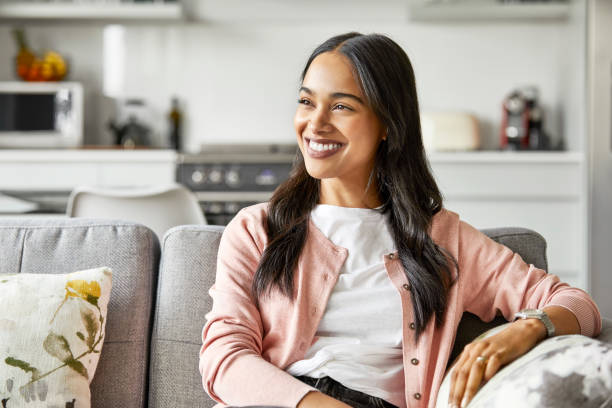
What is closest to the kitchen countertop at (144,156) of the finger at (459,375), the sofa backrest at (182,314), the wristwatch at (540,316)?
the sofa backrest at (182,314)

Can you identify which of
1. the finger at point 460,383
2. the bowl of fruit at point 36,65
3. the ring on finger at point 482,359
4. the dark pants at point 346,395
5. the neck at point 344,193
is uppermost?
the bowl of fruit at point 36,65

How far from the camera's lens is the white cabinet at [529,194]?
400cm

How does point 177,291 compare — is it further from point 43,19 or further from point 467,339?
point 43,19

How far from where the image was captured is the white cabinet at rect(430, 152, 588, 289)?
13.1ft

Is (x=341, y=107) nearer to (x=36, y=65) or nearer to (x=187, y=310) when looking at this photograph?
(x=187, y=310)

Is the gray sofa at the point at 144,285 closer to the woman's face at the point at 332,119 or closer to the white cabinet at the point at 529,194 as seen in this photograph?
the woman's face at the point at 332,119

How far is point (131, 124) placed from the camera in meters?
4.52

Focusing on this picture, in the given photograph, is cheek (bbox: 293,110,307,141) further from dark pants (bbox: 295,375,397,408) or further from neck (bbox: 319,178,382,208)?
dark pants (bbox: 295,375,397,408)

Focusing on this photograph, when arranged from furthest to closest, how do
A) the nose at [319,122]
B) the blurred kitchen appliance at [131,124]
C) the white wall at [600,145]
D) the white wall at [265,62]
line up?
the white wall at [265,62], the blurred kitchen appliance at [131,124], the white wall at [600,145], the nose at [319,122]

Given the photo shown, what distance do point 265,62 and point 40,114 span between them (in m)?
1.46

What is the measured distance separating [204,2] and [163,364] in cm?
359

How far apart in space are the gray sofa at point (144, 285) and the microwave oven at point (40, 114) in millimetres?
2824

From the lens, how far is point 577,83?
4137 millimetres

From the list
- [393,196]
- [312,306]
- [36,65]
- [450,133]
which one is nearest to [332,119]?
[393,196]
